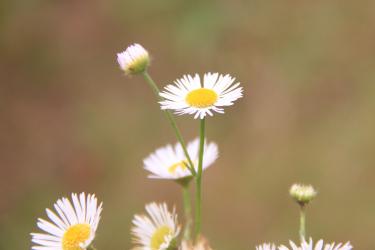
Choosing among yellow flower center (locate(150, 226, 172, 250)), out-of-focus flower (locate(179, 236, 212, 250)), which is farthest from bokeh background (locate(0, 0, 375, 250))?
out-of-focus flower (locate(179, 236, 212, 250))

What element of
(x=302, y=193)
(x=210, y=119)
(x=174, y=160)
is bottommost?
(x=302, y=193)

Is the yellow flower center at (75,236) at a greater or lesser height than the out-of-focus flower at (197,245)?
greater

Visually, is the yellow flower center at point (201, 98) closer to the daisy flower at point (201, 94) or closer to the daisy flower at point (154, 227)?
the daisy flower at point (201, 94)

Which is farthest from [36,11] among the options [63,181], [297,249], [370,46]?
[297,249]

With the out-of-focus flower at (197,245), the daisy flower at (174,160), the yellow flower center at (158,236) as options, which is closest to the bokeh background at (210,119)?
the daisy flower at (174,160)

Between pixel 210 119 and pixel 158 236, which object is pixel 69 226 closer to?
pixel 158 236

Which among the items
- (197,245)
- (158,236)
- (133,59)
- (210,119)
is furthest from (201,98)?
(210,119)

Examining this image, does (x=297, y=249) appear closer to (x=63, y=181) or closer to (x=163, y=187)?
(x=163, y=187)
